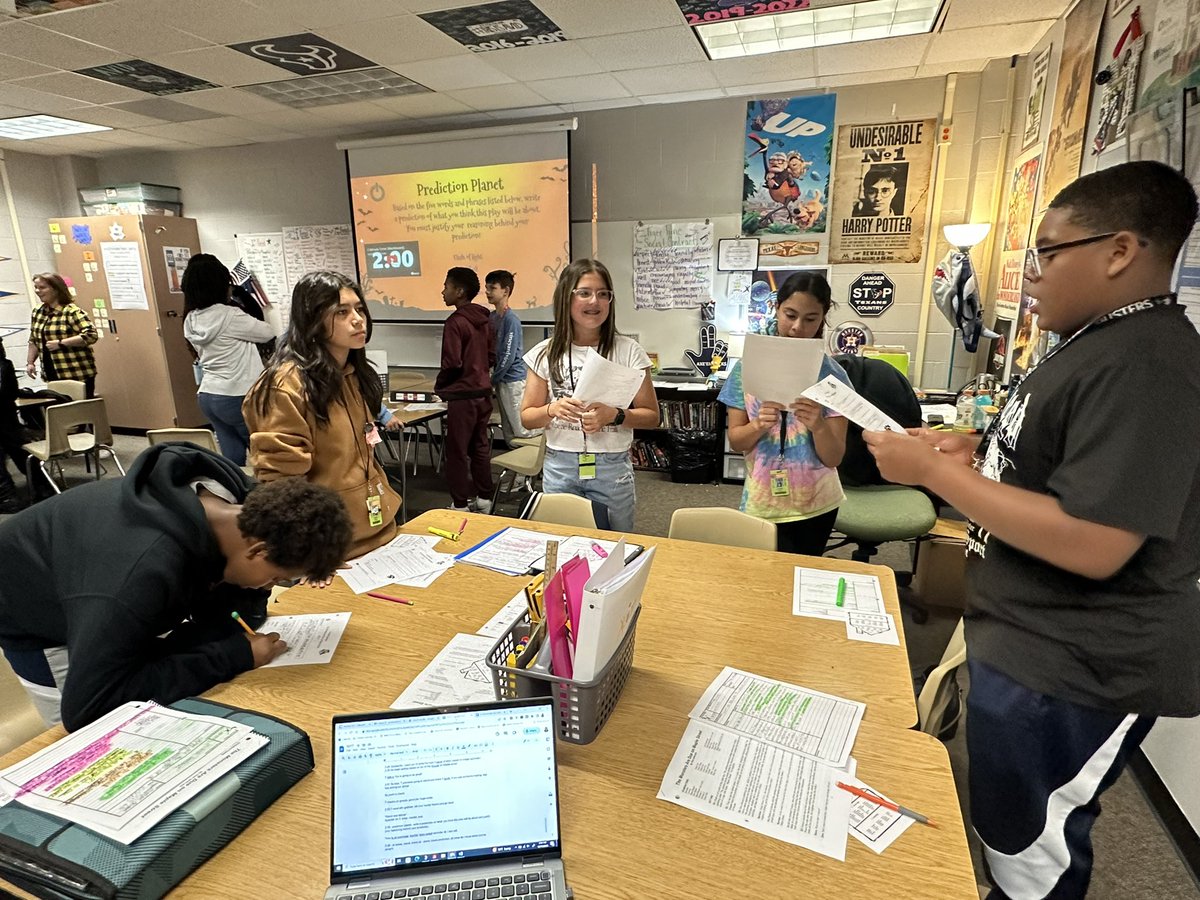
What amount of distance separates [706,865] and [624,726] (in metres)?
0.29

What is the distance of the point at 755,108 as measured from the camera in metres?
4.60

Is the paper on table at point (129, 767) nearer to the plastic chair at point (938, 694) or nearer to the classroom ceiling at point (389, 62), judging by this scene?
the plastic chair at point (938, 694)

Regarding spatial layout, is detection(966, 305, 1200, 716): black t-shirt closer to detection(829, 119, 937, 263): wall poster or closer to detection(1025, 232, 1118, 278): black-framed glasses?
detection(1025, 232, 1118, 278): black-framed glasses

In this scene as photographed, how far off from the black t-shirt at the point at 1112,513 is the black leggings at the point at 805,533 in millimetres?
915

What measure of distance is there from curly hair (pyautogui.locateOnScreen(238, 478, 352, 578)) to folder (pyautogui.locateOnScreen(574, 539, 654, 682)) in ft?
1.79

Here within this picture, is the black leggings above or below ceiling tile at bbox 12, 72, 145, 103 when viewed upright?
below

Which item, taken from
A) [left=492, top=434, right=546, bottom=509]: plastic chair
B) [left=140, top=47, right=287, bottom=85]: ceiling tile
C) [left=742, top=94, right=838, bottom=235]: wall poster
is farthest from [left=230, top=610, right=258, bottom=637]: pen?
[left=742, top=94, right=838, bottom=235]: wall poster

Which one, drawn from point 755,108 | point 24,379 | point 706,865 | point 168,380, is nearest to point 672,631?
point 706,865

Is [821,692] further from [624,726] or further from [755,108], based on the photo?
[755,108]

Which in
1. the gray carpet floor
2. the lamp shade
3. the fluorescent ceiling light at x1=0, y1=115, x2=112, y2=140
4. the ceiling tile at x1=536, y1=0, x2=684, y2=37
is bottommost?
the gray carpet floor

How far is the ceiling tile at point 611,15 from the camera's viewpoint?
3029 millimetres

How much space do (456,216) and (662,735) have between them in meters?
5.21

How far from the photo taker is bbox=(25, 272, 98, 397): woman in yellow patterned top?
16.9ft

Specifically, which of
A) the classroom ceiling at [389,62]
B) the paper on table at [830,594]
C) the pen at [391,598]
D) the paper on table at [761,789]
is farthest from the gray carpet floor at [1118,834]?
the classroom ceiling at [389,62]
